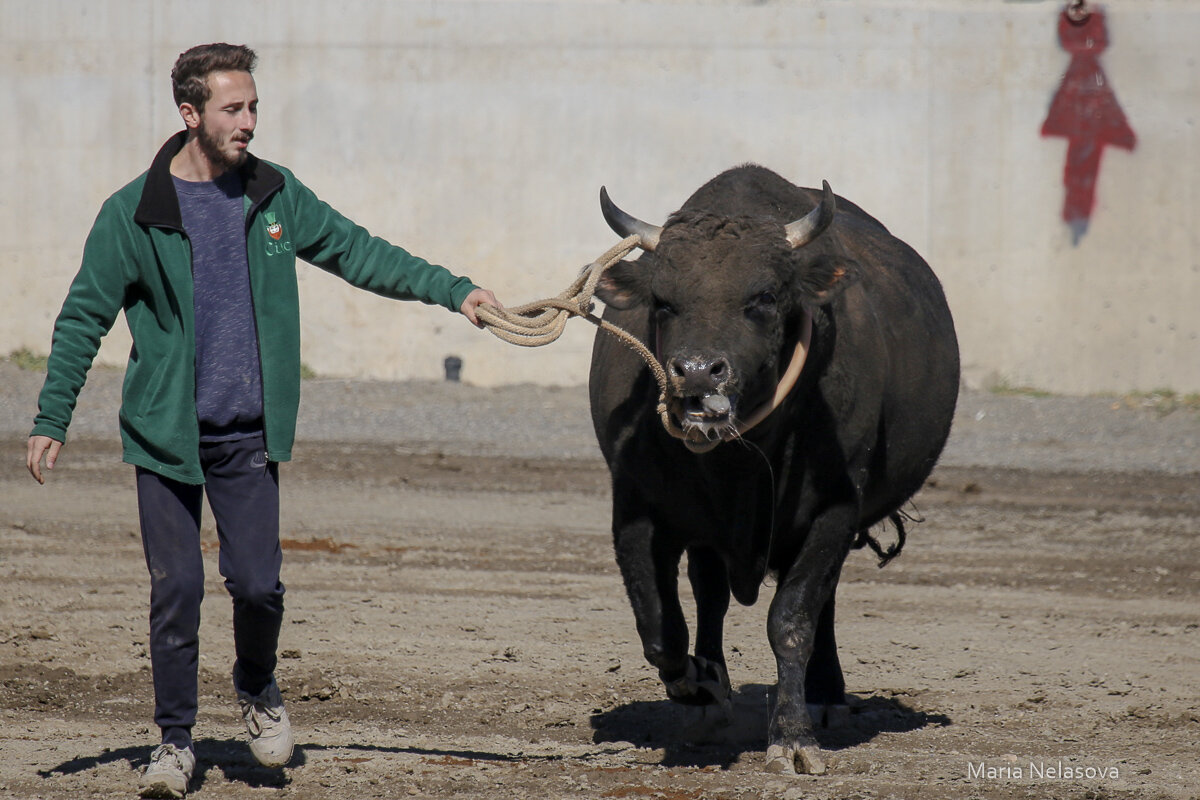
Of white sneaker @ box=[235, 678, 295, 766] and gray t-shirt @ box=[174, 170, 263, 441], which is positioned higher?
gray t-shirt @ box=[174, 170, 263, 441]

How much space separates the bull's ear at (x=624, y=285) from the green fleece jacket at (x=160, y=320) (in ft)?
3.59

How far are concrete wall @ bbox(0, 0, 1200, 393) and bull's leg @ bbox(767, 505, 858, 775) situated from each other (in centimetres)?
1019

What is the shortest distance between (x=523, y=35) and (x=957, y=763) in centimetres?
1150

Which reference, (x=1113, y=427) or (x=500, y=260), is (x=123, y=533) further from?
(x=1113, y=427)

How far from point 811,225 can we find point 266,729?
8.21ft

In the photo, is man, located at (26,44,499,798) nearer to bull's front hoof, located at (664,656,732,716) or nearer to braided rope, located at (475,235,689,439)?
braided rope, located at (475,235,689,439)

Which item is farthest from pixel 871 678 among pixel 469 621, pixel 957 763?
pixel 469 621

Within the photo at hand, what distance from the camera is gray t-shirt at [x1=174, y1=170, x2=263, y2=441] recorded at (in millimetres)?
4566

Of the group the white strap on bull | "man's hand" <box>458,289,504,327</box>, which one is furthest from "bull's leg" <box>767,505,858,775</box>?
"man's hand" <box>458,289,504,327</box>

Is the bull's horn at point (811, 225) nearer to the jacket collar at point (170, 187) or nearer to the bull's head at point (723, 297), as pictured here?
the bull's head at point (723, 297)

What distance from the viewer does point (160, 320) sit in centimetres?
455

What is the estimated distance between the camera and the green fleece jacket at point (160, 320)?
14.7ft

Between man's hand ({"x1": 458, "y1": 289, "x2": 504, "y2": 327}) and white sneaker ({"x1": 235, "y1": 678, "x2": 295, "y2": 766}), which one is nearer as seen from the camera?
white sneaker ({"x1": 235, "y1": 678, "x2": 295, "y2": 766})

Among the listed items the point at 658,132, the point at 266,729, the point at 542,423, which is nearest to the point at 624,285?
the point at 266,729
